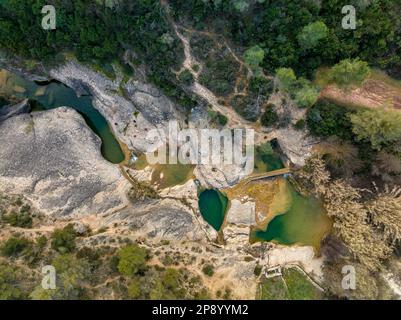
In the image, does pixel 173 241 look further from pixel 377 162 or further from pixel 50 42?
pixel 50 42

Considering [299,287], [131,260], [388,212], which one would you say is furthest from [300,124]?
[131,260]

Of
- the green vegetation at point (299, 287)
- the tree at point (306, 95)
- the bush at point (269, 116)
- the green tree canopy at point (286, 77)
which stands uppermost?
the green tree canopy at point (286, 77)

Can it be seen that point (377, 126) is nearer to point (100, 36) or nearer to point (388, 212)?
point (388, 212)

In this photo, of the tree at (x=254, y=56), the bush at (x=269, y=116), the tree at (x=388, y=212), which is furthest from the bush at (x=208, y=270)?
the tree at (x=254, y=56)

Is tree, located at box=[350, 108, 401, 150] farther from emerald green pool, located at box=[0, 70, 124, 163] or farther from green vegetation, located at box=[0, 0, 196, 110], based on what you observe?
emerald green pool, located at box=[0, 70, 124, 163]

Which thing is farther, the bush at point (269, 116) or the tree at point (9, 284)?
the bush at point (269, 116)

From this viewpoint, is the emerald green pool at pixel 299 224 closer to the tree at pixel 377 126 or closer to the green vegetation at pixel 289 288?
the green vegetation at pixel 289 288
